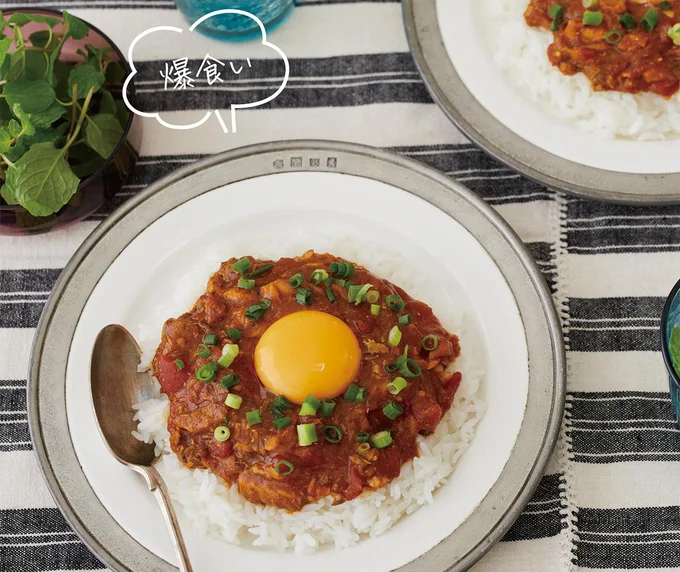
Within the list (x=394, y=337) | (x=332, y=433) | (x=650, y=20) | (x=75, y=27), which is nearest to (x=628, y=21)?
(x=650, y=20)

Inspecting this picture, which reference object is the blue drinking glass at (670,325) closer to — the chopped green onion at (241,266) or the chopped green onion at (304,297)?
the chopped green onion at (304,297)

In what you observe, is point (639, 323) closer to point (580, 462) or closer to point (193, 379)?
point (580, 462)

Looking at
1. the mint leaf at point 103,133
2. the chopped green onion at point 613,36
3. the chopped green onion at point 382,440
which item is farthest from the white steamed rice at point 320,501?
the chopped green onion at point 613,36

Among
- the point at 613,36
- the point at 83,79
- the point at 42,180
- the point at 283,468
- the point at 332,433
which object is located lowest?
the point at 283,468

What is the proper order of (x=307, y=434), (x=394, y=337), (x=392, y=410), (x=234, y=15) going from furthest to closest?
(x=234, y=15) < (x=394, y=337) < (x=392, y=410) < (x=307, y=434)

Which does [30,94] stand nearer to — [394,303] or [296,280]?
[296,280]

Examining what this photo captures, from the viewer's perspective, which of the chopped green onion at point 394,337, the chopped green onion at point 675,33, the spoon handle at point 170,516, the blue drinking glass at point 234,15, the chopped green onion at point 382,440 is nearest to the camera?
the spoon handle at point 170,516
